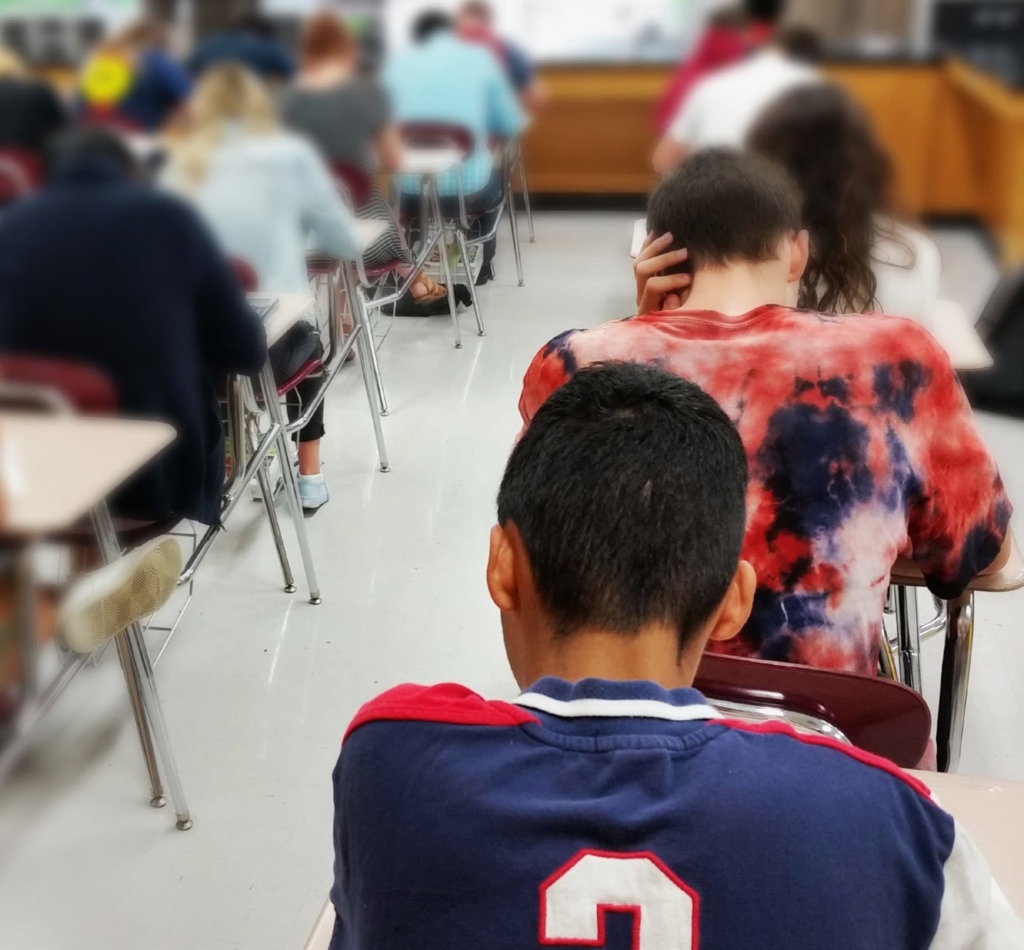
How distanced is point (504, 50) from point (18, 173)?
396 mm

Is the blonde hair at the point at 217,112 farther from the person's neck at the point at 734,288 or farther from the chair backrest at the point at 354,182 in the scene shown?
the person's neck at the point at 734,288

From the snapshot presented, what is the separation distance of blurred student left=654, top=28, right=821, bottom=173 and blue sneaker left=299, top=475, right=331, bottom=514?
108 cm

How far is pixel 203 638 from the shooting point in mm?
1673

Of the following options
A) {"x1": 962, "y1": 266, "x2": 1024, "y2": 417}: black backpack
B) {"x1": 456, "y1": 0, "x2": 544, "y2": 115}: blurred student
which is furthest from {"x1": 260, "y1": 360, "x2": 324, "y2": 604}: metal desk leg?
{"x1": 962, "y1": 266, "x2": 1024, "y2": 417}: black backpack

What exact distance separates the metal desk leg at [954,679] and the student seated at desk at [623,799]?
0.72m

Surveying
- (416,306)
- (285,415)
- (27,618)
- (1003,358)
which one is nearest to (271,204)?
(27,618)

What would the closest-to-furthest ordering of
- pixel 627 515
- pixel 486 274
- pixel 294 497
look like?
pixel 627 515
pixel 486 274
pixel 294 497

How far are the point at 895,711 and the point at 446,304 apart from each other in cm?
97

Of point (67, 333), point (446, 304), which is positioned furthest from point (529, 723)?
point (446, 304)

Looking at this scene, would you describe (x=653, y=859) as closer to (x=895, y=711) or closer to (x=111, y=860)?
(x=895, y=711)

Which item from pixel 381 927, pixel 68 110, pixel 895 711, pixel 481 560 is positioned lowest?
pixel 481 560

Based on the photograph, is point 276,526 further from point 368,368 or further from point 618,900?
point 618,900

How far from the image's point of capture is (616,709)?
1.46 ft

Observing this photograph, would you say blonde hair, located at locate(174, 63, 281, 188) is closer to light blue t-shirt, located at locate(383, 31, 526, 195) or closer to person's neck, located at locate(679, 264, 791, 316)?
light blue t-shirt, located at locate(383, 31, 526, 195)
